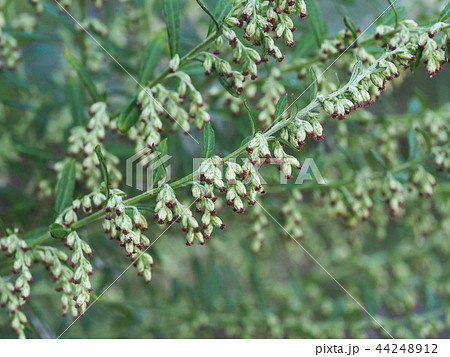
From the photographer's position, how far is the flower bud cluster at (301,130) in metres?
1.70

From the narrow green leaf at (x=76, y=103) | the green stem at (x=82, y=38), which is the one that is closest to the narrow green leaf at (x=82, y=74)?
the narrow green leaf at (x=76, y=103)

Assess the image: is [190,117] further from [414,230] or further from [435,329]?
[435,329]

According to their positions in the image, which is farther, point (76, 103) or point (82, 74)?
point (76, 103)

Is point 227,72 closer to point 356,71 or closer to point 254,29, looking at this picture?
point 254,29

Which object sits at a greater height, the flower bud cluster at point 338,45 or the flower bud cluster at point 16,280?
the flower bud cluster at point 338,45

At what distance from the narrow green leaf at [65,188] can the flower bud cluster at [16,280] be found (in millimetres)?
178

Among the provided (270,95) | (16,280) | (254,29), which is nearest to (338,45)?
(270,95)

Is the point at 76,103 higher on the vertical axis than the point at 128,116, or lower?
higher

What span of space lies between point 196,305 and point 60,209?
152cm

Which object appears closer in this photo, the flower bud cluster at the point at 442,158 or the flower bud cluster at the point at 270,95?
the flower bud cluster at the point at 270,95

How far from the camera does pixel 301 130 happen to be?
170 cm

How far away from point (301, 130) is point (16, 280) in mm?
1091

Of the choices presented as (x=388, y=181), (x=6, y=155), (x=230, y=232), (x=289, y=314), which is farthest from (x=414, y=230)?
(x=6, y=155)

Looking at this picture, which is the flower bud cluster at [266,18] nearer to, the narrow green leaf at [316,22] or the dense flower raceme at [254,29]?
the dense flower raceme at [254,29]
